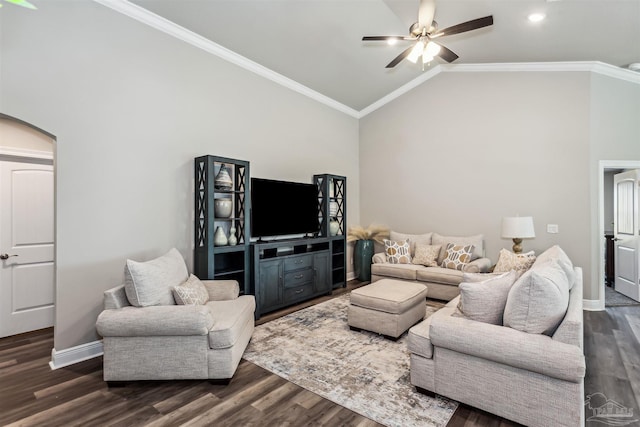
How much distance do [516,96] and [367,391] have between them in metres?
5.05

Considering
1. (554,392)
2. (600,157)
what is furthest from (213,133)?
(600,157)

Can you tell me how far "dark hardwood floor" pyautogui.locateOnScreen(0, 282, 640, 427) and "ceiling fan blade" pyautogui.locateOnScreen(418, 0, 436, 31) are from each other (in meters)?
3.25

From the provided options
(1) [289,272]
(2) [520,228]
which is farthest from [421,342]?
(2) [520,228]

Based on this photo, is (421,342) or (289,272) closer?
(421,342)

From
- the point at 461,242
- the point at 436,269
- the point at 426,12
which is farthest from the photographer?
the point at 461,242

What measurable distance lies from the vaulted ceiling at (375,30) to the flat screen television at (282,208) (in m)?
1.78

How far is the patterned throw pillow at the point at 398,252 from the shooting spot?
5.59m

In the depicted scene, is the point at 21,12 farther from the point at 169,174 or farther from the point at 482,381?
the point at 482,381

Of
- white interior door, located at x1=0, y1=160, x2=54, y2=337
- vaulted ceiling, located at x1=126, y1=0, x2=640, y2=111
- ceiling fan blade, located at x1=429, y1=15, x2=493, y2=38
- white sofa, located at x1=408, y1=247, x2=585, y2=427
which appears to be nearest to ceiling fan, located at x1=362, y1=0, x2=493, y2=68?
ceiling fan blade, located at x1=429, y1=15, x2=493, y2=38

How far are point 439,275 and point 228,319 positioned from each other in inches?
133

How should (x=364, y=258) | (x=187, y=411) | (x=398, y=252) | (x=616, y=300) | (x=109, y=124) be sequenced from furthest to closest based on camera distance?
(x=364, y=258) < (x=398, y=252) < (x=616, y=300) < (x=109, y=124) < (x=187, y=411)

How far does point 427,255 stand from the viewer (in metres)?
5.43

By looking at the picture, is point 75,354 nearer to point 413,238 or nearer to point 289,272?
point 289,272

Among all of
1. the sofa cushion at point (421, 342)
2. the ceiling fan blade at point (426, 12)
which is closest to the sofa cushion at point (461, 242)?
the sofa cushion at point (421, 342)
